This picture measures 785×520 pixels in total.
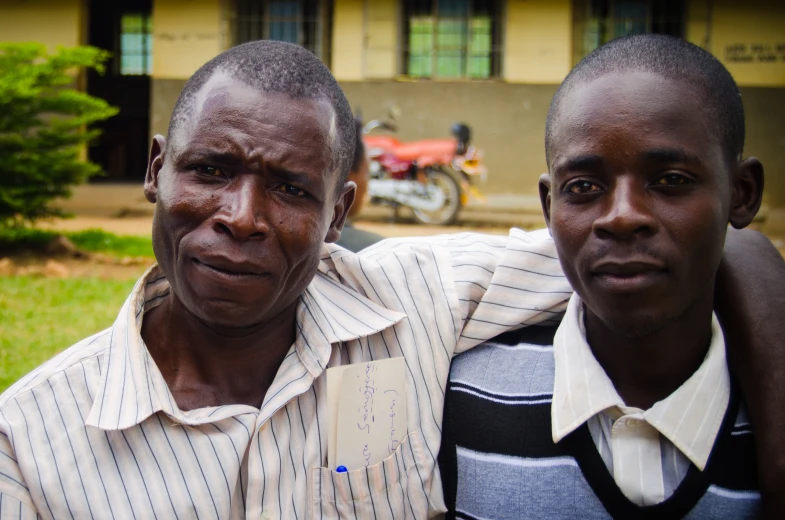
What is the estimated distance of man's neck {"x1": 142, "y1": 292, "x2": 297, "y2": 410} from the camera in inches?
64.0

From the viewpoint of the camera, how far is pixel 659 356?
1.61 metres

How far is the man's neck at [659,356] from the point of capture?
62.9 inches

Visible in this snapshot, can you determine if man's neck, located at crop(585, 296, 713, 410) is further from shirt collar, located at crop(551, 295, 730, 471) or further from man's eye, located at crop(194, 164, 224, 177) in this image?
man's eye, located at crop(194, 164, 224, 177)

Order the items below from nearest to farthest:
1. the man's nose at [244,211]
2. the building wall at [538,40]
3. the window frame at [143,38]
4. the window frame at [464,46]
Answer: the man's nose at [244,211] → the building wall at [538,40] → the window frame at [464,46] → the window frame at [143,38]

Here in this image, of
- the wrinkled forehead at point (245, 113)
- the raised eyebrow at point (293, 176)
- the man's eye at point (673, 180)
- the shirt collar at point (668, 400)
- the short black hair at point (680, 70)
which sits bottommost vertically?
the shirt collar at point (668, 400)

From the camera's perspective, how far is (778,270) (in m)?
1.70

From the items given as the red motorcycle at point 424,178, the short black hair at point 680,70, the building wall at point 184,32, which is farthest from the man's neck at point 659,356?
the building wall at point 184,32

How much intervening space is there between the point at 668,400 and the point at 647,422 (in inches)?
2.5

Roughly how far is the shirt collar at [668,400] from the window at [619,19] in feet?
34.6

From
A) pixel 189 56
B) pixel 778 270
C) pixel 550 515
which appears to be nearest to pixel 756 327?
pixel 778 270

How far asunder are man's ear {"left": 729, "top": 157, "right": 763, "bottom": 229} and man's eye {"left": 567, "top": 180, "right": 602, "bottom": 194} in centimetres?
29

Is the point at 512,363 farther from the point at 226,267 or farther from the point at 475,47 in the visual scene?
the point at 475,47

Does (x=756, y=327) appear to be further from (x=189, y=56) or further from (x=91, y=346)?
(x=189, y=56)

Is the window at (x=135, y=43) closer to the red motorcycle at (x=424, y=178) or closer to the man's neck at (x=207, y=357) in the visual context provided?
the red motorcycle at (x=424, y=178)
